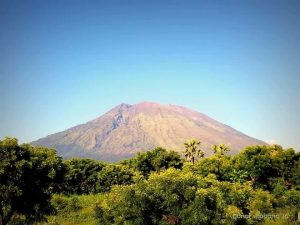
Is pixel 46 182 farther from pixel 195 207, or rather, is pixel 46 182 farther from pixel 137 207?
Result: pixel 195 207

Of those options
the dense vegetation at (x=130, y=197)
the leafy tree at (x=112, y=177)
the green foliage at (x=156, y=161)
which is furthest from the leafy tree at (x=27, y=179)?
the green foliage at (x=156, y=161)

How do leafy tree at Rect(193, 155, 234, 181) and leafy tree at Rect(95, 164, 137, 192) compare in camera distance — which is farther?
leafy tree at Rect(95, 164, 137, 192)

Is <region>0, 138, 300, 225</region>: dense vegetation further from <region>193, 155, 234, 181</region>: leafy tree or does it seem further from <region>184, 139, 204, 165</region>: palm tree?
<region>184, 139, 204, 165</region>: palm tree

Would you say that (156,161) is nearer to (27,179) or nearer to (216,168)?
(216,168)

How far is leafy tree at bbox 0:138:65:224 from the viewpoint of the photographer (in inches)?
946

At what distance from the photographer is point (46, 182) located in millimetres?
26500

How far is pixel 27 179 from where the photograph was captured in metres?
25.4

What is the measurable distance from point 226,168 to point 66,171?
41905 mm

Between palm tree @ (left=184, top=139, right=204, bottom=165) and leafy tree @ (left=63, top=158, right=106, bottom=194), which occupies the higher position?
palm tree @ (left=184, top=139, right=204, bottom=165)

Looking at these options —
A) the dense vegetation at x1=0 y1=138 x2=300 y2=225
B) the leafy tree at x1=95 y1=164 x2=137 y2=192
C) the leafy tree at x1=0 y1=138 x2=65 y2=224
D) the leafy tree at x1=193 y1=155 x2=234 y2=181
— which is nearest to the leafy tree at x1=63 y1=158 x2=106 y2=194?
the leafy tree at x1=95 y1=164 x2=137 y2=192

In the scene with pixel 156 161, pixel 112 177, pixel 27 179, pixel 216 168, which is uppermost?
pixel 27 179

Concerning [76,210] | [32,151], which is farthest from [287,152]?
[32,151]

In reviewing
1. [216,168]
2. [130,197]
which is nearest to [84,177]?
[216,168]

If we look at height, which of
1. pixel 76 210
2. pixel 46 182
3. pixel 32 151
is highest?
pixel 32 151
